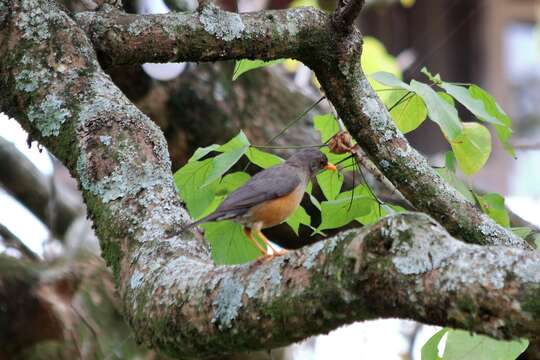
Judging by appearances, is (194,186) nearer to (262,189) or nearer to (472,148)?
(262,189)

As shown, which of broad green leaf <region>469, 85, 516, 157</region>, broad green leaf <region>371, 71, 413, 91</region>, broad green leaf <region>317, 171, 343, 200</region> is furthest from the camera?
broad green leaf <region>317, 171, 343, 200</region>

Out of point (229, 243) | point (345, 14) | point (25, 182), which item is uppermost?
point (345, 14)

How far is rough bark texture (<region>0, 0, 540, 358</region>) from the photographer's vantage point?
140 cm

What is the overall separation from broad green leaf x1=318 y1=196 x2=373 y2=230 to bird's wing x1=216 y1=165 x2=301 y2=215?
0.74 feet

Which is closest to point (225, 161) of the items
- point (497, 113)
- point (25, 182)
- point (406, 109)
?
point (406, 109)

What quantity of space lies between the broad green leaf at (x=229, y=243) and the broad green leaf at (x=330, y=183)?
0.34m

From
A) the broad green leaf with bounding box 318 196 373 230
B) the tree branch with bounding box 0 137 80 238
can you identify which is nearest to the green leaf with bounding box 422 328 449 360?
the broad green leaf with bounding box 318 196 373 230

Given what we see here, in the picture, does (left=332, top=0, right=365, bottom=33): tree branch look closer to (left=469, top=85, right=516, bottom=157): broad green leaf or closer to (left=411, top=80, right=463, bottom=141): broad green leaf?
(left=411, top=80, right=463, bottom=141): broad green leaf

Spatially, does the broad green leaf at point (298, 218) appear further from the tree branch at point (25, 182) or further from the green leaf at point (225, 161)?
the tree branch at point (25, 182)

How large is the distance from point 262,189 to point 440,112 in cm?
62

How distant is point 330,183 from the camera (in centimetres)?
284

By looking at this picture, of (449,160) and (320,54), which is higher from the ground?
(320,54)

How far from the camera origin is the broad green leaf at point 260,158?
260 cm

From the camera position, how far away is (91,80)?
231 cm
